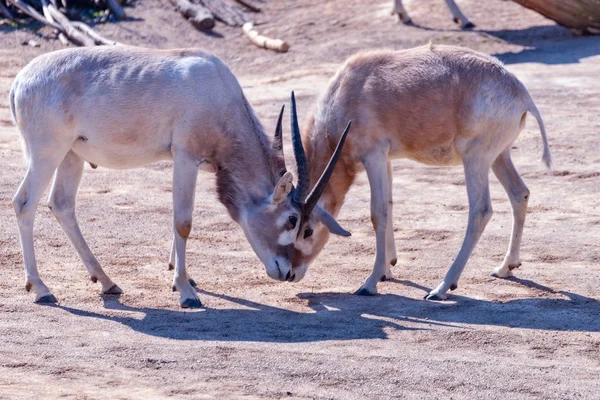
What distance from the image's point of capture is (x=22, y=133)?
8.21 meters

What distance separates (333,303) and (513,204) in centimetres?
195

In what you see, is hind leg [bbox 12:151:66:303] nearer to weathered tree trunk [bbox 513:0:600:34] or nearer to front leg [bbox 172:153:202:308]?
front leg [bbox 172:153:202:308]

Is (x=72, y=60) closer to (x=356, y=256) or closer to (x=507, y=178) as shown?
(x=356, y=256)

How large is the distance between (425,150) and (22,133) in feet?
10.8

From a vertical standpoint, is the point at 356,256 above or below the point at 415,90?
below

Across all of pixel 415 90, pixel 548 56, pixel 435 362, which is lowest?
pixel 548 56

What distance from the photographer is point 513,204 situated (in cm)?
896

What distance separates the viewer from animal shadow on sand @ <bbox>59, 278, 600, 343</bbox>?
23.4ft

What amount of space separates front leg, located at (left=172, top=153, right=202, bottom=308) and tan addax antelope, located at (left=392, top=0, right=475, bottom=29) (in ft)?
38.6

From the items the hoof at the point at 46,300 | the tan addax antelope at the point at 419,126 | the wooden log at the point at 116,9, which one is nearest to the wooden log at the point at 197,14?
the wooden log at the point at 116,9

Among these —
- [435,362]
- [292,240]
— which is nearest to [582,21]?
[292,240]

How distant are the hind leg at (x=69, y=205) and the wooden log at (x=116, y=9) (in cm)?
1214

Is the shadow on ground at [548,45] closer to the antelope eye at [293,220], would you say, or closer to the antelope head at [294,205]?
the antelope head at [294,205]

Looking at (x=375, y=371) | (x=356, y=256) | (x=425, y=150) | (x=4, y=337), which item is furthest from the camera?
(x=356, y=256)
